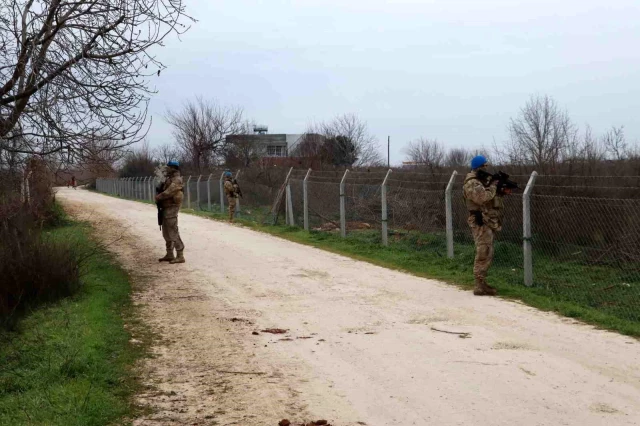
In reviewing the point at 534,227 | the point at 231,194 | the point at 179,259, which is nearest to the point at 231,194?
the point at 231,194

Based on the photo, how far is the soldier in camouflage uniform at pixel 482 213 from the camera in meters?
9.36

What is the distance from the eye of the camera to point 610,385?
5.41 meters

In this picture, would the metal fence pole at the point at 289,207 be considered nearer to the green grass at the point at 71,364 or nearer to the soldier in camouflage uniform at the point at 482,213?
the green grass at the point at 71,364

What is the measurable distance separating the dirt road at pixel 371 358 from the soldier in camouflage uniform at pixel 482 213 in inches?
13.8

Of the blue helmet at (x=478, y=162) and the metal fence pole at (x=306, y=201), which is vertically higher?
the blue helmet at (x=478, y=162)

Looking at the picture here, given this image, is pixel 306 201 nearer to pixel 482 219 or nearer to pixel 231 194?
pixel 231 194

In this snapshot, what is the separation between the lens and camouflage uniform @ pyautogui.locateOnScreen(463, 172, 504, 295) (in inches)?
368

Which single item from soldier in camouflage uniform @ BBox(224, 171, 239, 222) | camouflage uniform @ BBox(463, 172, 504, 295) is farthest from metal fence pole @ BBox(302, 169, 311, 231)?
camouflage uniform @ BBox(463, 172, 504, 295)

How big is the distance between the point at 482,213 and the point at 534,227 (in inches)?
106

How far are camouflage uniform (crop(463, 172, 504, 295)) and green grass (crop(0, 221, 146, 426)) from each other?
15.4ft

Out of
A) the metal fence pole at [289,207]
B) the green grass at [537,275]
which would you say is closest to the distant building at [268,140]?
the metal fence pole at [289,207]

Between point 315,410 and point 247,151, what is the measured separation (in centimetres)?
4486

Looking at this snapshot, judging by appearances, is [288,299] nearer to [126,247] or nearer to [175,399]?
[175,399]

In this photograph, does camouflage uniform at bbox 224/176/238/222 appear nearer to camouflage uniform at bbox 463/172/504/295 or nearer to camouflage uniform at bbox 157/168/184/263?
camouflage uniform at bbox 157/168/184/263
